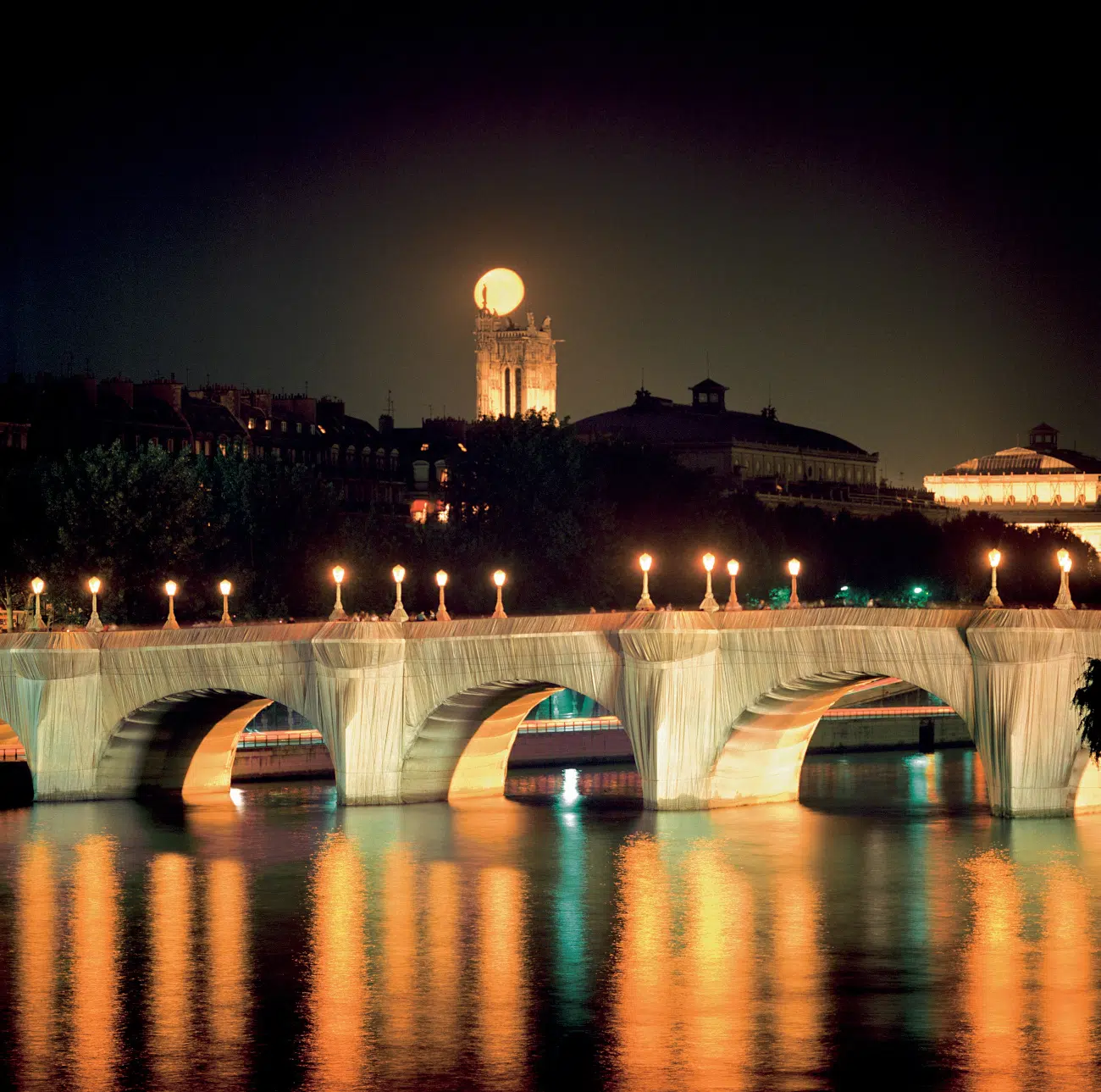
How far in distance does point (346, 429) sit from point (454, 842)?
4112 inches

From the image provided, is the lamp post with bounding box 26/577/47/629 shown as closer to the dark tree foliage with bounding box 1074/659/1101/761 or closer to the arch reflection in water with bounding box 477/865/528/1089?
the arch reflection in water with bounding box 477/865/528/1089

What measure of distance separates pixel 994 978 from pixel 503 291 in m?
151

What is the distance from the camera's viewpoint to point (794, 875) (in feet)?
188

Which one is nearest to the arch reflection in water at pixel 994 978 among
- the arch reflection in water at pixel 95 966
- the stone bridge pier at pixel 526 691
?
the stone bridge pier at pixel 526 691

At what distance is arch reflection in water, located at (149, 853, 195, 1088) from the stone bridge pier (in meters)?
8.03

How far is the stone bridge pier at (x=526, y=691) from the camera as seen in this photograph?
59656mm

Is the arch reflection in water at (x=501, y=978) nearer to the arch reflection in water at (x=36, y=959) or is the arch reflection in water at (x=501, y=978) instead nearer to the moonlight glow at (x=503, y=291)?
the arch reflection in water at (x=36, y=959)

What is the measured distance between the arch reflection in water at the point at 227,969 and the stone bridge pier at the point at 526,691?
8.44 metres

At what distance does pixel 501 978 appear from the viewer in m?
46.8

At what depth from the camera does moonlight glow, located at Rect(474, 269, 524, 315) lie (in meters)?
195

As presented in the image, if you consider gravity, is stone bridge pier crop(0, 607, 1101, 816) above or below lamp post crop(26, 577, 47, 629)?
below

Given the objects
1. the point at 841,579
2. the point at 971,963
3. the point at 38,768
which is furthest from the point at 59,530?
the point at 841,579

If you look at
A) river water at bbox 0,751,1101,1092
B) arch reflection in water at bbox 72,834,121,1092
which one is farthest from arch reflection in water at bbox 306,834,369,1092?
arch reflection in water at bbox 72,834,121,1092

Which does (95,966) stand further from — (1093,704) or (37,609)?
(37,609)
